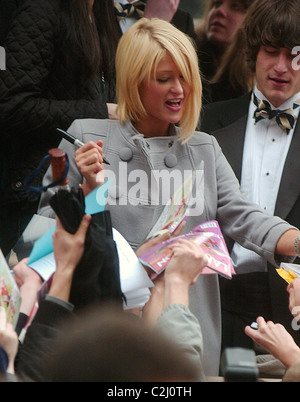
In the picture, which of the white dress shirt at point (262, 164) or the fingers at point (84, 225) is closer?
the fingers at point (84, 225)

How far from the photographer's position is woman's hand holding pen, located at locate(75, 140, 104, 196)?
2.15 metres

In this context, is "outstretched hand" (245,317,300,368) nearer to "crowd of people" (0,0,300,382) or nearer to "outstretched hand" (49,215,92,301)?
"crowd of people" (0,0,300,382)

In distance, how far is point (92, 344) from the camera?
142cm

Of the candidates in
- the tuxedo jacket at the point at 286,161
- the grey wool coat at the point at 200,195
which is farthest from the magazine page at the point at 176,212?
the tuxedo jacket at the point at 286,161

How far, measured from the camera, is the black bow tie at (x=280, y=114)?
9.77 ft

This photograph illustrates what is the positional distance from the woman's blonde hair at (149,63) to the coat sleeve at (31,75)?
0.34 metres

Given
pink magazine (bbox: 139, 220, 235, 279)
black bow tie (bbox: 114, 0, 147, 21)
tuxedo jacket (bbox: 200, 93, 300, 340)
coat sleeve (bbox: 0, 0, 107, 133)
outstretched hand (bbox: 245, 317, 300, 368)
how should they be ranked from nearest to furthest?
1. pink magazine (bbox: 139, 220, 235, 279)
2. outstretched hand (bbox: 245, 317, 300, 368)
3. coat sleeve (bbox: 0, 0, 107, 133)
4. tuxedo jacket (bbox: 200, 93, 300, 340)
5. black bow tie (bbox: 114, 0, 147, 21)

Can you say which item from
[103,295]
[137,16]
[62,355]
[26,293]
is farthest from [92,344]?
[137,16]

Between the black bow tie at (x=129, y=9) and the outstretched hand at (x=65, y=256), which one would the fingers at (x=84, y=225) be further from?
the black bow tie at (x=129, y=9)

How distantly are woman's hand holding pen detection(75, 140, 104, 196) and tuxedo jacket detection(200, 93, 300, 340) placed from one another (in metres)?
0.81

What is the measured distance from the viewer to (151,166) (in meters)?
2.42

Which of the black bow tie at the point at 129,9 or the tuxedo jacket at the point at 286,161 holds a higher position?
the black bow tie at the point at 129,9

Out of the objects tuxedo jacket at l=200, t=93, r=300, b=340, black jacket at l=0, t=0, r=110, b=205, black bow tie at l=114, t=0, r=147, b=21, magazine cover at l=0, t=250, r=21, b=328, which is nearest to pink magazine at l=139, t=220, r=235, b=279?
magazine cover at l=0, t=250, r=21, b=328

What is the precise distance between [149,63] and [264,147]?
804mm
